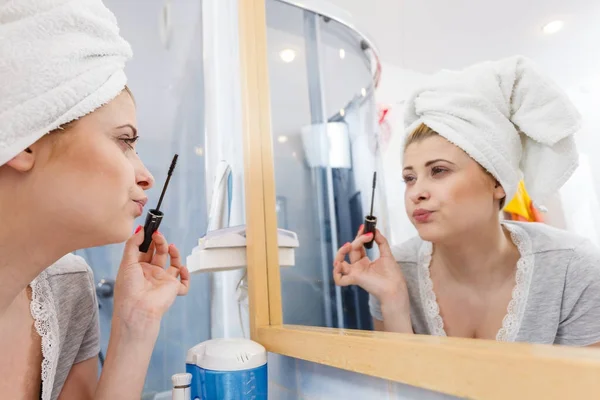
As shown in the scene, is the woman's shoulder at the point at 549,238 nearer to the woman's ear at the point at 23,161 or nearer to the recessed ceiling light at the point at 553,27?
the recessed ceiling light at the point at 553,27

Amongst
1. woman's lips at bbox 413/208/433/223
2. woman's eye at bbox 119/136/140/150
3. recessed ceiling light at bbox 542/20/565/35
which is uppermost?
recessed ceiling light at bbox 542/20/565/35

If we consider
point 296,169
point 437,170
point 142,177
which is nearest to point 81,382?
point 142,177

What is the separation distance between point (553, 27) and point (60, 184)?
0.68 meters

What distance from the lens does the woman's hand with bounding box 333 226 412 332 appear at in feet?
2.17

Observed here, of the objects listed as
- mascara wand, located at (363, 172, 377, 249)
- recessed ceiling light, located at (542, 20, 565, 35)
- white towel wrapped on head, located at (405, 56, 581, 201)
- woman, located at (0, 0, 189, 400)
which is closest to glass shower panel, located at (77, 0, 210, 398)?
woman, located at (0, 0, 189, 400)

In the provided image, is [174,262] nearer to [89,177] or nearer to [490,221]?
[89,177]

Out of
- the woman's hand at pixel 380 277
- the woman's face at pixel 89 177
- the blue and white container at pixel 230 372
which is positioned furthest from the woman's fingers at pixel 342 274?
the woman's face at pixel 89 177

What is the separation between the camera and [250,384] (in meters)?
0.69

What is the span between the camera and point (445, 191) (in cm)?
57

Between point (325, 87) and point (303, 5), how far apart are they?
9.3 inches

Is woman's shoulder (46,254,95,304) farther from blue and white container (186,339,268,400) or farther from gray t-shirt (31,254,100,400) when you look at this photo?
blue and white container (186,339,268,400)

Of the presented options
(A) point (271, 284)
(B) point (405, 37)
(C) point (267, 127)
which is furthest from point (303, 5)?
(A) point (271, 284)

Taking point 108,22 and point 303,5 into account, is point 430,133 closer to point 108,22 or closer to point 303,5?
point 108,22

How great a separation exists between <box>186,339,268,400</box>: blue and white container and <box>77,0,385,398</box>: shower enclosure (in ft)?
0.59
